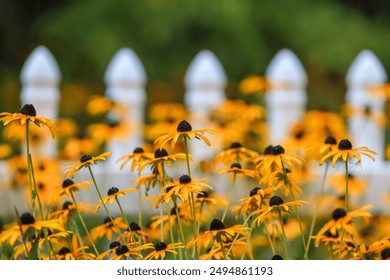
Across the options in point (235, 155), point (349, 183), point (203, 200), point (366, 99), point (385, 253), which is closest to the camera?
point (385, 253)

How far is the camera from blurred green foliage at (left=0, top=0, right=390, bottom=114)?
6012mm

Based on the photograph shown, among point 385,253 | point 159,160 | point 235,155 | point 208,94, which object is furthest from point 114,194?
point 208,94

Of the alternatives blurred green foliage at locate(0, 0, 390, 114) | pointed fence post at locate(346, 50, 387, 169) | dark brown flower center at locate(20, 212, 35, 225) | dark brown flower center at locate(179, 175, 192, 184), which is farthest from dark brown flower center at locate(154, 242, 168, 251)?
blurred green foliage at locate(0, 0, 390, 114)

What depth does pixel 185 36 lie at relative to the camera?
6.32m

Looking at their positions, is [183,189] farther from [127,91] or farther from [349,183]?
[127,91]

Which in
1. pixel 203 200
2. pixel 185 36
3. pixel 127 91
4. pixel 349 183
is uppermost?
pixel 185 36

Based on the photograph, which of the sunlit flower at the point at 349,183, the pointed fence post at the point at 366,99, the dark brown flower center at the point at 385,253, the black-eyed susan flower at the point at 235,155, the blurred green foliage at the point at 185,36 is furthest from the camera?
the blurred green foliage at the point at 185,36

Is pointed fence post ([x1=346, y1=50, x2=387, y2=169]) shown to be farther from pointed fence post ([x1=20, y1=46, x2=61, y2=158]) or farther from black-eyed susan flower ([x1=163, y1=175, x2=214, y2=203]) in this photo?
black-eyed susan flower ([x1=163, y1=175, x2=214, y2=203])

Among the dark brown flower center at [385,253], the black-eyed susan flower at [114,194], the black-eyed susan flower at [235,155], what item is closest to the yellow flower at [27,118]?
the black-eyed susan flower at [114,194]

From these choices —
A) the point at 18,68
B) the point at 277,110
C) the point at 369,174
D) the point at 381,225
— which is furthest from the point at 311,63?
the point at 381,225

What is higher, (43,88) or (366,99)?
(43,88)

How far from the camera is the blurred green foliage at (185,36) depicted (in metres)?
6.01

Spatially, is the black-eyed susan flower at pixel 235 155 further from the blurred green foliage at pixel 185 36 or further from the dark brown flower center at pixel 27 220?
the blurred green foliage at pixel 185 36
